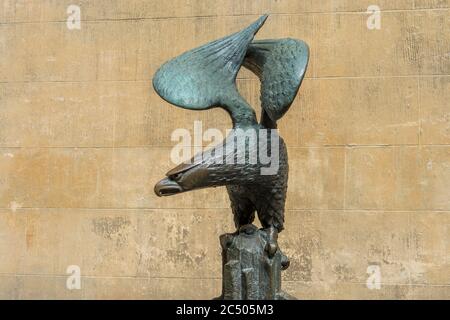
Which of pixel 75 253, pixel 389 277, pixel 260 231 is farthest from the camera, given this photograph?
pixel 75 253

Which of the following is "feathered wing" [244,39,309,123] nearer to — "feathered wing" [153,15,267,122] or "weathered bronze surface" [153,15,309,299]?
"weathered bronze surface" [153,15,309,299]

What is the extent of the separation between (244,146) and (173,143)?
2046 millimetres

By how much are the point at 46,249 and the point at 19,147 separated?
81cm

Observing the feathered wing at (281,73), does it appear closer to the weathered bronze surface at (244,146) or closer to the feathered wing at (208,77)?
the weathered bronze surface at (244,146)

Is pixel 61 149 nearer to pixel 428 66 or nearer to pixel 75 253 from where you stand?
pixel 75 253

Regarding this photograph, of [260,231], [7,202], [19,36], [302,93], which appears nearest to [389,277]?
[302,93]

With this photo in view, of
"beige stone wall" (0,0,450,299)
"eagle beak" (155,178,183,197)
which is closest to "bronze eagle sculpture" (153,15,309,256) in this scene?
"eagle beak" (155,178,183,197)

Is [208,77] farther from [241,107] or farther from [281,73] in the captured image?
[281,73]

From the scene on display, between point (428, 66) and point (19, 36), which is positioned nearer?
point (428, 66)

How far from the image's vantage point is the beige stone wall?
3891 millimetres

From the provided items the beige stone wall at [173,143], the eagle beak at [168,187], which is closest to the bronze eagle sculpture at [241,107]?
the eagle beak at [168,187]

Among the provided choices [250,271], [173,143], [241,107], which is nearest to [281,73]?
[241,107]

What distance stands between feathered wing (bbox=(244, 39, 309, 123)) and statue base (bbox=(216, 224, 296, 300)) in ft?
1.65

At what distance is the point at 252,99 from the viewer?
4.07 metres
